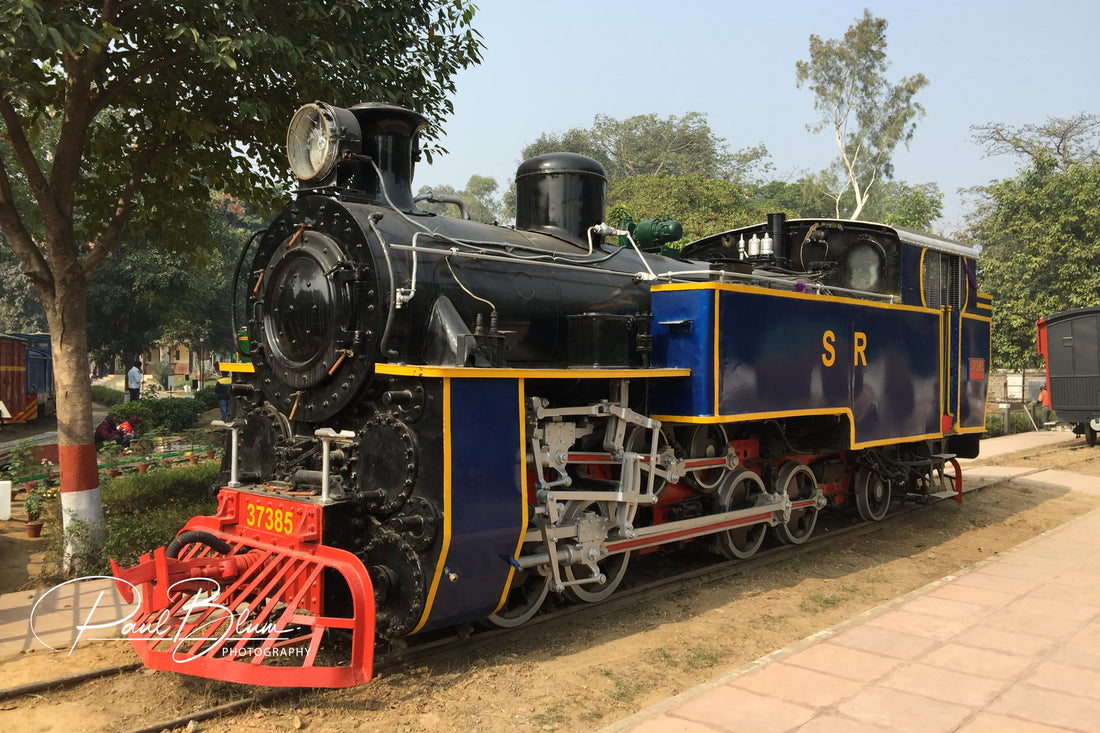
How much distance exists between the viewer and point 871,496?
845cm

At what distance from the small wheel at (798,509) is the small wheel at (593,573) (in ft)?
6.38

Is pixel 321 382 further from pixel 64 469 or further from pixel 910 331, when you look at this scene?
pixel 910 331

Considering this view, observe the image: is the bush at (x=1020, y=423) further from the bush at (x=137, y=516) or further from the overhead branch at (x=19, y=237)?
the overhead branch at (x=19, y=237)

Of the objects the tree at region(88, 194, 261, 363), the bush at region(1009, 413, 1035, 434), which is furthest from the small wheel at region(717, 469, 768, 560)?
the tree at region(88, 194, 261, 363)

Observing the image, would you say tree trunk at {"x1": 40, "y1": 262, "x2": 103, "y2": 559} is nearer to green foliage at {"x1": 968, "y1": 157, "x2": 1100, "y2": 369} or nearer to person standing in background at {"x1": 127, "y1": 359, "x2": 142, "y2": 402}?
person standing in background at {"x1": 127, "y1": 359, "x2": 142, "y2": 402}

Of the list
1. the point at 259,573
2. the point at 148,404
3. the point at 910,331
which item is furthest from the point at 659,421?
the point at 148,404

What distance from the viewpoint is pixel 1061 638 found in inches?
191

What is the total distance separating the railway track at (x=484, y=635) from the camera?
151 inches

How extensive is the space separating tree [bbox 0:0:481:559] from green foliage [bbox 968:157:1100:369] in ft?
63.4

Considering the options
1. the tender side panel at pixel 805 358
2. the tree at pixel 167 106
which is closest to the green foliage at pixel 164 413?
the tree at pixel 167 106

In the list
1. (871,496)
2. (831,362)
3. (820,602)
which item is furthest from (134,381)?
(820,602)

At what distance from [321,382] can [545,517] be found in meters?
1.52

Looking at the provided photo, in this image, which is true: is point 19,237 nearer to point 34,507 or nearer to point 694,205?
point 34,507

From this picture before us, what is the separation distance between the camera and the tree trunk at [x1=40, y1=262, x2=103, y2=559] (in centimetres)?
632
